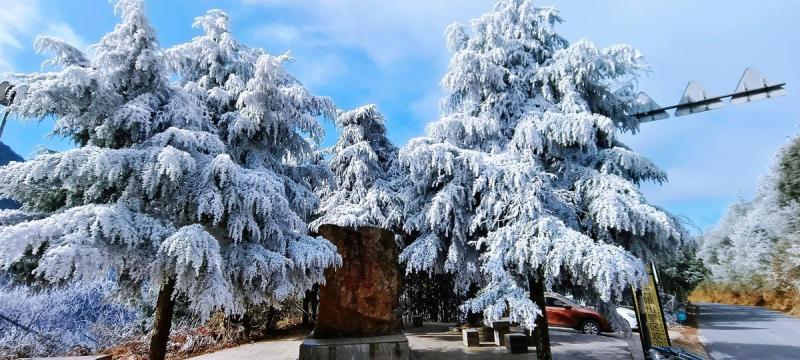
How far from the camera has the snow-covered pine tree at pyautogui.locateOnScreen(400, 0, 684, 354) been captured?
583cm

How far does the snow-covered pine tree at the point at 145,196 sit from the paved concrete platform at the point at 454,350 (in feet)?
10.6

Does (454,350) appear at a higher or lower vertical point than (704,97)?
lower

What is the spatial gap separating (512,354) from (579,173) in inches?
149

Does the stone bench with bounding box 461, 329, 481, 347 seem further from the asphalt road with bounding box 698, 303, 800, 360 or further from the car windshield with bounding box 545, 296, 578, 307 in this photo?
the asphalt road with bounding box 698, 303, 800, 360

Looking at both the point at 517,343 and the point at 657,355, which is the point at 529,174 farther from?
the point at 517,343

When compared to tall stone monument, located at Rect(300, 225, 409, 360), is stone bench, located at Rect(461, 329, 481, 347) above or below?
below

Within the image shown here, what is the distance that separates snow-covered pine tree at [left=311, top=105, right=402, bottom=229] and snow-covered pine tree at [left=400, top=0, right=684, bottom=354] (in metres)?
1.37

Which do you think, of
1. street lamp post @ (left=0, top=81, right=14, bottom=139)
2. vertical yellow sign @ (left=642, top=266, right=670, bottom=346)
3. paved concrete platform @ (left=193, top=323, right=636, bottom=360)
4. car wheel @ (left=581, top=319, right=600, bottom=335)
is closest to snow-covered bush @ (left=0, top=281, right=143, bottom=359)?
paved concrete platform @ (left=193, top=323, right=636, bottom=360)

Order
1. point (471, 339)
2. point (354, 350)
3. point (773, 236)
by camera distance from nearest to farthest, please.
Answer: point (354, 350)
point (471, 339)
point (773, 236)

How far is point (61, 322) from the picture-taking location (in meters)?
8.56

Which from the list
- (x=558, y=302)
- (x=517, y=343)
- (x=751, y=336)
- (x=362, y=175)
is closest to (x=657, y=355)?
(x=517, y=343)

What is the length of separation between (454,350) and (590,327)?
6239mm

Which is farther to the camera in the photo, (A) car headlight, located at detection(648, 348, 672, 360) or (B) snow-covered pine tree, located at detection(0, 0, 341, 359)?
(A) car headlight, located at detection(648, 348, 672, 360)

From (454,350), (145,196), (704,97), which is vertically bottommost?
(454,350)
